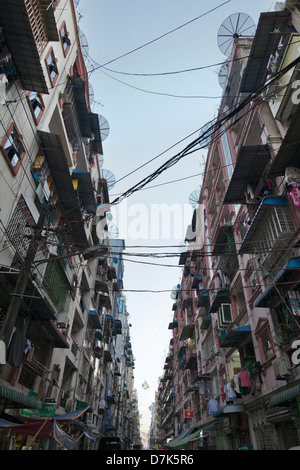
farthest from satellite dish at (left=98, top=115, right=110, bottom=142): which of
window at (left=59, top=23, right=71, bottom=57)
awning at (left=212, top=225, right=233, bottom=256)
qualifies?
awning at (left=212, top=225, right=233, bottom=256)

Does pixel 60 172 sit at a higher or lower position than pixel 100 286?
lower

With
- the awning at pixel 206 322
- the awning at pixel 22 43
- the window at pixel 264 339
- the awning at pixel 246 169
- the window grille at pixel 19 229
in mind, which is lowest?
the window at pixel 264 339

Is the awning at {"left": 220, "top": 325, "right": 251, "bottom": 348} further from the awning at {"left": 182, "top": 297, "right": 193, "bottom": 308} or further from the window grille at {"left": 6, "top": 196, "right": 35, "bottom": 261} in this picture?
the awning at {"left": 182, "top": 297, "right": 193, "bottom": 308}

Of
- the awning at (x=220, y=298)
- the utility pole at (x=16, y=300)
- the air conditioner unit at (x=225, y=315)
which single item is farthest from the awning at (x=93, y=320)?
the utility pole at (x=16, y=300)

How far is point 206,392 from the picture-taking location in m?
26.8

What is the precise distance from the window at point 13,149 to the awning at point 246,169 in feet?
33.3

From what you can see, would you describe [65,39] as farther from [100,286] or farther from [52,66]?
[100,286]

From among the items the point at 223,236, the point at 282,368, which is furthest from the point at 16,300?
the point at 223,236

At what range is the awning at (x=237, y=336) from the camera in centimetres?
1667

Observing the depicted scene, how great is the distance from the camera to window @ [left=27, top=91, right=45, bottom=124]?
13208 mm

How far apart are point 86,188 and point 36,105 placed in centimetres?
748

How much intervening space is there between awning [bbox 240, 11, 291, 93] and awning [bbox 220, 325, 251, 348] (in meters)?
12.5

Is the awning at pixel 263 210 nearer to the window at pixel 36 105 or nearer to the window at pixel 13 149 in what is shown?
the window at pixel 13 149

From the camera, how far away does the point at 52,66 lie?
15.6 m
